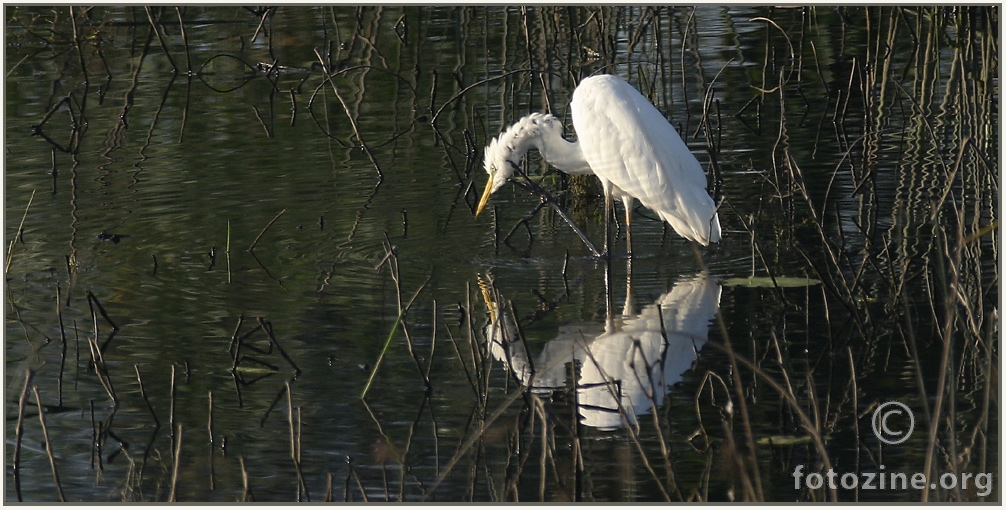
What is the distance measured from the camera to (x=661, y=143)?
281 inches

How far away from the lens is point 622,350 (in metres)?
5.54

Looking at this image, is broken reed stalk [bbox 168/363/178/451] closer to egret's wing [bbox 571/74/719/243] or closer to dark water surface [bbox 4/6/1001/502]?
dark water surface [bbox 4/6/1001/502]

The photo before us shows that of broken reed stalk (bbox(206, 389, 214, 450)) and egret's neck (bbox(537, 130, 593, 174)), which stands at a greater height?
egret's neck (bbox(537, 130, 593, 174))

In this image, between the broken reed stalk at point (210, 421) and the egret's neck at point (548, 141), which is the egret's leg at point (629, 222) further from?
the broken reed stalk at point (210, 421)

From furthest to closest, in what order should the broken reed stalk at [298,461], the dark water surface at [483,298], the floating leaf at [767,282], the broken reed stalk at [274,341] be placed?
1. the floating leaf at [767,282]
2. the broken reed stalk at [274,341]
3. the dark water surface at [483,298]
4. the broken reed stalk at [298,461]

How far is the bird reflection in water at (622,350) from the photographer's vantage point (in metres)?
4.76

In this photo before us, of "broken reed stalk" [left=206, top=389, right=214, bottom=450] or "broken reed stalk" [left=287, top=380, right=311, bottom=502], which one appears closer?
"broken reed stalk" [left=287, top=380, right=311, bottom=502]

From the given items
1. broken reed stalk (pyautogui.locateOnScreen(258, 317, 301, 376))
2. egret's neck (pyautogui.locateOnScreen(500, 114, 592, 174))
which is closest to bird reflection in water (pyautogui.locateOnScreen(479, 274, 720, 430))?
broken reed stalk (pyautogui.locateOnScreen(258, 317, 301, 376))

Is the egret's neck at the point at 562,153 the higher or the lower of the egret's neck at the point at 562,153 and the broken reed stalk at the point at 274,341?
the higher

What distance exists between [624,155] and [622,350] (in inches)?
76.1

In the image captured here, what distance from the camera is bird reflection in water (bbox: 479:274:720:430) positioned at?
4.76m

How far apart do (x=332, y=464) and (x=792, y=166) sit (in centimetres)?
Result: 275
